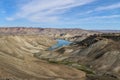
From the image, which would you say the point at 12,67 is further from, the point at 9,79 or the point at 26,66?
the point at 9,79

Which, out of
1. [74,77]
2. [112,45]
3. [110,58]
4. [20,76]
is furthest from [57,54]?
[20,76]

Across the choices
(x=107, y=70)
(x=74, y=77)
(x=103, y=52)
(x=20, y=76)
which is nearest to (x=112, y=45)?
(x=103, y=52)

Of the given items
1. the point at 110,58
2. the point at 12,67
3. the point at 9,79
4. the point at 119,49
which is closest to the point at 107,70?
the point at 110,58

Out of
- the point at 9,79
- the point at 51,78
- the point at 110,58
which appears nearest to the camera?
the point at 9,79

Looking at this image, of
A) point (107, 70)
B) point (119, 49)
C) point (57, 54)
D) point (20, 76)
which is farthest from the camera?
point (57, 54)

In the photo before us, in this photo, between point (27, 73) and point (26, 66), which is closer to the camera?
point (27, 73)

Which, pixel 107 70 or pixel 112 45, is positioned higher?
pixel 112 45

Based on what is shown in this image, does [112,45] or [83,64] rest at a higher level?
[112,45]

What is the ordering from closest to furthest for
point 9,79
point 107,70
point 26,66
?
point 9,79 < point 26,66 < point 107,70

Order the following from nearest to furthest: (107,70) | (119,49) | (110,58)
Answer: (107,70) → (110,58) → (119,49)
